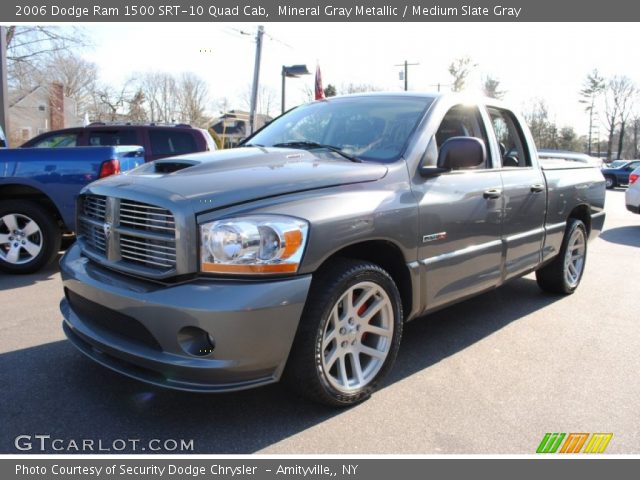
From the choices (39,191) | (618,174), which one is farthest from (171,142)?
(618,174)

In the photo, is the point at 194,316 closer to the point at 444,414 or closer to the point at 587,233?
the point at 444,414

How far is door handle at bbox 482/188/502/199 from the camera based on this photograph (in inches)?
150

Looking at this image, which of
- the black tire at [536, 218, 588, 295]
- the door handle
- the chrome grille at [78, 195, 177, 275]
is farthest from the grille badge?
the black tire at [536, 218, 588, 295]

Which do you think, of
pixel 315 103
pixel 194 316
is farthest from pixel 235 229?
pixel 315 103

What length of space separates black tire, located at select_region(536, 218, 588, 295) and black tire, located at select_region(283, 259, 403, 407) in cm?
294

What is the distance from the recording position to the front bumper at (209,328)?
2402mm

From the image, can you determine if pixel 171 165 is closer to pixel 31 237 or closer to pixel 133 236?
pixel 133 236

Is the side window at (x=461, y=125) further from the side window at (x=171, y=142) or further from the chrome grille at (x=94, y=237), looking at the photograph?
the side window at (x=171, y=142)

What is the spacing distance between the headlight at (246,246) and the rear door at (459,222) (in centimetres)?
108

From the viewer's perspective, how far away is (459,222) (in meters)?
3.54

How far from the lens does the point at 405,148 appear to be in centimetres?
337

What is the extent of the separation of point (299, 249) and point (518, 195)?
241 cm

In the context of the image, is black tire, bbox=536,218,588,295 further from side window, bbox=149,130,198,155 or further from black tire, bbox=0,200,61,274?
side window, bbox=149,130,198,155
